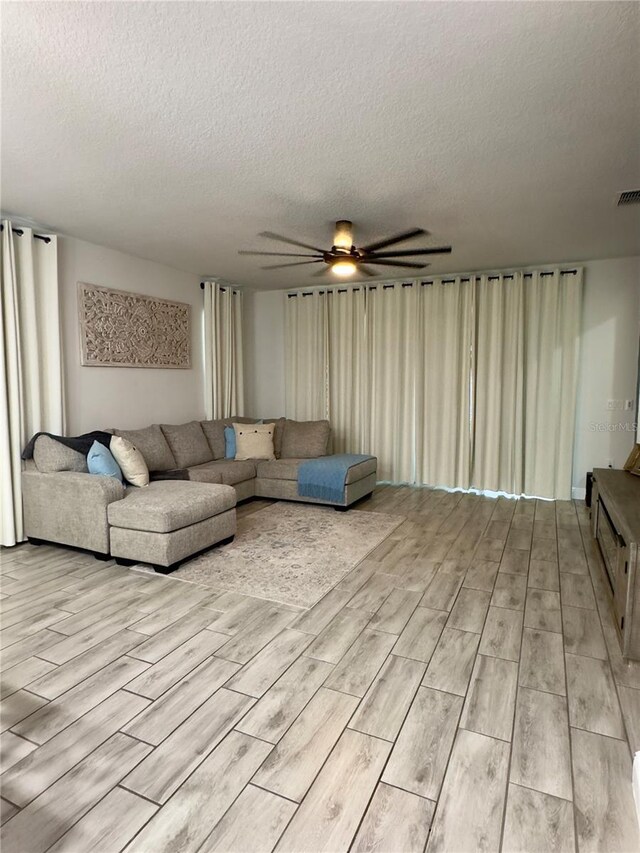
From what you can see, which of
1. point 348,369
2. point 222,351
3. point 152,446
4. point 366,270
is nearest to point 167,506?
point 152,446

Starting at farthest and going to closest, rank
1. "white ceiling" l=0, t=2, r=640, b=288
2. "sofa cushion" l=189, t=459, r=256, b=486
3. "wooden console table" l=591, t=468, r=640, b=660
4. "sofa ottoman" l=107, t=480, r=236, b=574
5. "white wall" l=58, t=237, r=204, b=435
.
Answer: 1. "sofa cushion" l=189, t=459, r=256, b=486
2. "white wall" l=58, t=237, r=204, b=435
3. "sofa ottoman" l=107, t=480, r=236, b=574
4. "wooden console table" l=591, t=468, r=640, b=660
5. "white ceiling" l=0, t=2, r=640, b=288

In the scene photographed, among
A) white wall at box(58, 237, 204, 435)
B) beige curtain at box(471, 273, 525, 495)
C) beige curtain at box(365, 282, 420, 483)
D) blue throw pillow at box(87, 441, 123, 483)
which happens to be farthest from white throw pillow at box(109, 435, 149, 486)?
beige curtain at box(471, 273, 525, 495)

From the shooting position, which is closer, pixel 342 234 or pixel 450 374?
pixel 342 234

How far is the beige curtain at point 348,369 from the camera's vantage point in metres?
6.15

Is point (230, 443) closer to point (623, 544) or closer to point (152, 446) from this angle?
point (152, 446)

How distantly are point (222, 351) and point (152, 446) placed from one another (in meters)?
1.90

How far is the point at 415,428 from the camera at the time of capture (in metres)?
5.93

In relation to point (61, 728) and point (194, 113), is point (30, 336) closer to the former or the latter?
point (194, 113)

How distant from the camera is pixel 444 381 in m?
5.68

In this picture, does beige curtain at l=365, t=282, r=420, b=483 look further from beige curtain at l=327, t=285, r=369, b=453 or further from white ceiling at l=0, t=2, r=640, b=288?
white ceiling at l=0, t=2, r=640, b=288

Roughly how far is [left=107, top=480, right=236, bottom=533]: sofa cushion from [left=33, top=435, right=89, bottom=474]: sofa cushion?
522mm

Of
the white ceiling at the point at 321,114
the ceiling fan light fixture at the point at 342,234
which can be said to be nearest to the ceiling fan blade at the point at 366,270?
the white ceiling at the point at 321,114

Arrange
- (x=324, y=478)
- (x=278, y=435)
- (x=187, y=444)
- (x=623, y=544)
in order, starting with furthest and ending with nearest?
(x=278, y=435) < (x=187, y=444) < (x=324, y=478) < (x=623, y=544)

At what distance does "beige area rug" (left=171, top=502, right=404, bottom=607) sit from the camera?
3.09 m
